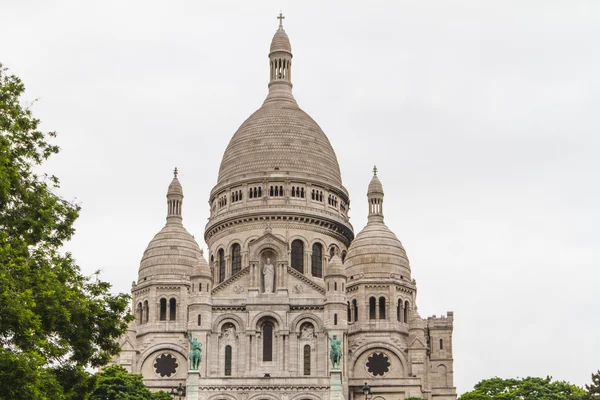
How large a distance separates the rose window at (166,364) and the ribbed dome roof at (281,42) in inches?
1169

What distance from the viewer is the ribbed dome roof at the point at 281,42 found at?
116312 millimetres

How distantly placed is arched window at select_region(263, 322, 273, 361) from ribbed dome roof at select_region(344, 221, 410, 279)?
940 cm

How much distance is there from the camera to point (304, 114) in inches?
4481

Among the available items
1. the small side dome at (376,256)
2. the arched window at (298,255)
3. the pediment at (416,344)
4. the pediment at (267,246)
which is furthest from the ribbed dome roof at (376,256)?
the pediment at (267,246)

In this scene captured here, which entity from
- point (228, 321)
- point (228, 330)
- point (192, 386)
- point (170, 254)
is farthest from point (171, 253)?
point (192, 386)

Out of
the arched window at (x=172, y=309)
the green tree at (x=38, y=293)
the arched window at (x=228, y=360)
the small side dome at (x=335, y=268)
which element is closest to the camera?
the green tree at (x=38, y=293)

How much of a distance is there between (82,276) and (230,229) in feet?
205

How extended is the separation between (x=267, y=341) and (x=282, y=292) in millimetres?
3509

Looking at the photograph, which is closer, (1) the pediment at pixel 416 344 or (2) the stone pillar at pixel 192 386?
(2) the stone pillar at pixel 192 386

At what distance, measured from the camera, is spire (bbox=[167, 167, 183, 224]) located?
10719cm

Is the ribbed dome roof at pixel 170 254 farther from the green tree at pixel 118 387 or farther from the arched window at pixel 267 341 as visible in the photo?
the green tree at pixel 118 387

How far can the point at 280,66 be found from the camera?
384ft

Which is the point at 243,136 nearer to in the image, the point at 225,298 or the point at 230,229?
the point at 230,229

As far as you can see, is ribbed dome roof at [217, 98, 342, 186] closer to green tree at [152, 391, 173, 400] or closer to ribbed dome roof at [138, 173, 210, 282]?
ribbed dome roof at [138, 173, 210, 282]
